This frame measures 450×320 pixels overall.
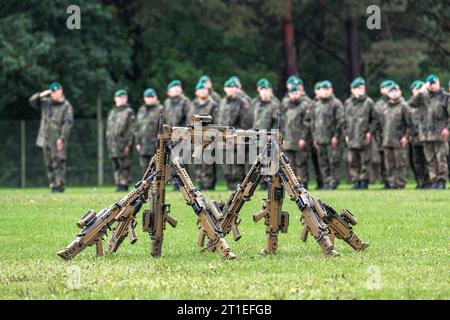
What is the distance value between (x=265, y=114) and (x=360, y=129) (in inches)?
83.3

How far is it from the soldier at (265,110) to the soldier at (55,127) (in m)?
4.12

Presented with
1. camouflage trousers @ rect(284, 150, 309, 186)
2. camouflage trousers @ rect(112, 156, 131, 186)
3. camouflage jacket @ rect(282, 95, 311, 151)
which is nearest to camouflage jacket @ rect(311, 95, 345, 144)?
camouflage jacket @ rect(282, 95, 311, 151)

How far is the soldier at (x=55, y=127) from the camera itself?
29.4m

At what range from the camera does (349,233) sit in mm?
14016

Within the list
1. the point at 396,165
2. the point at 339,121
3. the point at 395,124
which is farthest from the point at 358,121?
the point at 396,165

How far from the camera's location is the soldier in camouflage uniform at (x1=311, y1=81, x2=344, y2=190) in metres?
29.1

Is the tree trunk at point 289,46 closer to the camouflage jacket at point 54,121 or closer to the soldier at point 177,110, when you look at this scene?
the soldier at point 177,110

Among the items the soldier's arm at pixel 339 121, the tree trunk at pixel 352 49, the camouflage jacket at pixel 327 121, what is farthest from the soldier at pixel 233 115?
the tree trunk at pixel 352 49

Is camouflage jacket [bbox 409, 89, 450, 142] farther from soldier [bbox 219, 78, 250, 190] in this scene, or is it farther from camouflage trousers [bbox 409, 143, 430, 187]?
soldier [bbox 219, 78, 250, 190]

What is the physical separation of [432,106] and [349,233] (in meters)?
13.9

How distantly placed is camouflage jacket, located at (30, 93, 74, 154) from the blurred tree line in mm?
9513

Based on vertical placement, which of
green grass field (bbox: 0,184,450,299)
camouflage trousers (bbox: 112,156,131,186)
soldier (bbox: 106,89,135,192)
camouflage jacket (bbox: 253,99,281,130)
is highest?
camouflage jacket (bbox: 253,99,281,130)

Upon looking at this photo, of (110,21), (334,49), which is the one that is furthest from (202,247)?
(334,49)

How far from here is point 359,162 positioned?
98.1 ft
